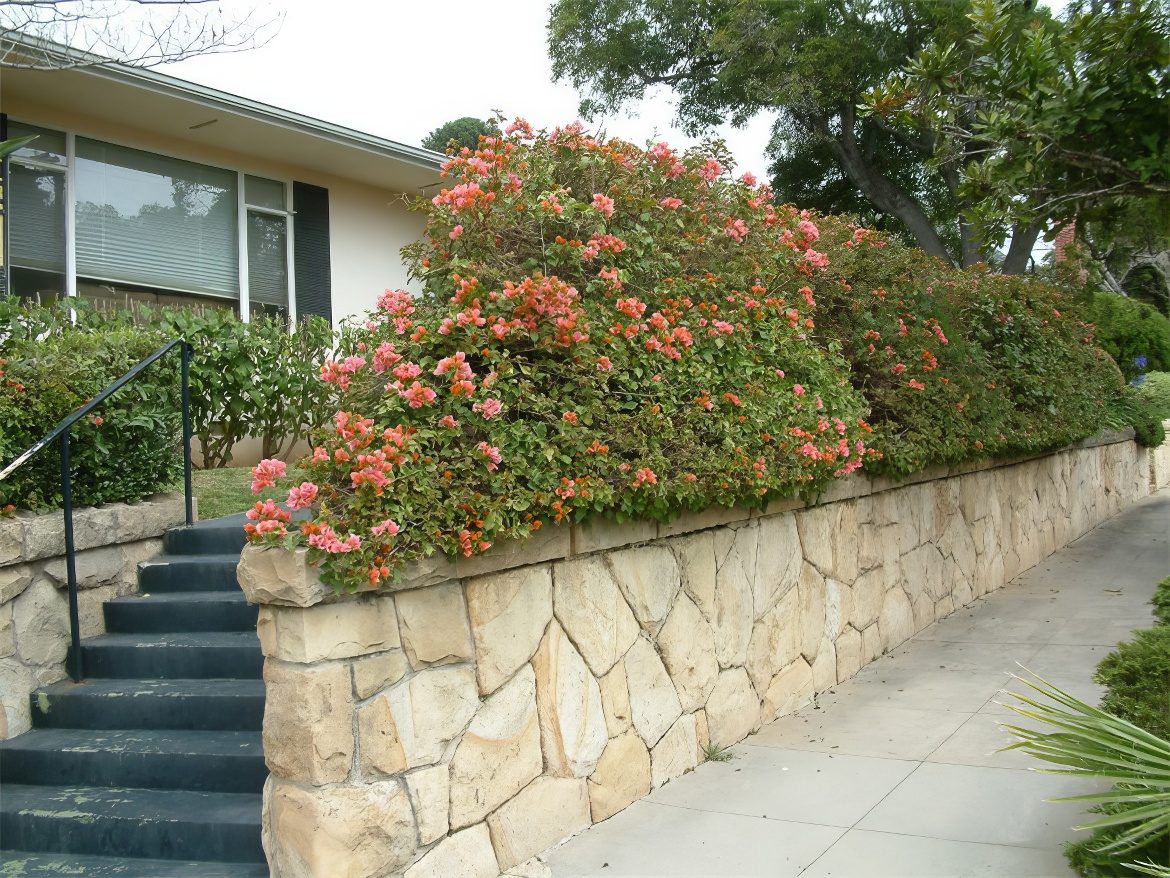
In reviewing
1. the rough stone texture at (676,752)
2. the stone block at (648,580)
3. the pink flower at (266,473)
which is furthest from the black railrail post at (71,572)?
the rough stone texture at (676,752)

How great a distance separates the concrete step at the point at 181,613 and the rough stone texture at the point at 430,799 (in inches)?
67.5

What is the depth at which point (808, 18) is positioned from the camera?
16.8m

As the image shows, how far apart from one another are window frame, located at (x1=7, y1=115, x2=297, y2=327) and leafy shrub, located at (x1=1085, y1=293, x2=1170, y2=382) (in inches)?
560

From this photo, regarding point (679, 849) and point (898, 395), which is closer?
point (679, 849)

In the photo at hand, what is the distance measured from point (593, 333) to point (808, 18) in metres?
14.8

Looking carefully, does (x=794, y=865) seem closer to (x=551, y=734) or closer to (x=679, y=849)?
(x=679, y=849)

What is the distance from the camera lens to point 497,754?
3.59 metres

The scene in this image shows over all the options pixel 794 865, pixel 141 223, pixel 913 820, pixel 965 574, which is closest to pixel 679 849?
pixel 794 865

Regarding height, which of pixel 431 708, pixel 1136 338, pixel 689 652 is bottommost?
pixel 689 652

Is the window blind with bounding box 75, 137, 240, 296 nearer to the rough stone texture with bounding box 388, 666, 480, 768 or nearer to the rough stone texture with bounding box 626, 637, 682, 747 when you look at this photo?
the rough stone texture with bounding box 626, 637, 682, 747

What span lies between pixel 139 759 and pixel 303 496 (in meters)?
1.60

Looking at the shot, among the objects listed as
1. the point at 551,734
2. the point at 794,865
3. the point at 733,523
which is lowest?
the point at 794,865

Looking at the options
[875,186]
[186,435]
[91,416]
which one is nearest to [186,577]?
[186,435]

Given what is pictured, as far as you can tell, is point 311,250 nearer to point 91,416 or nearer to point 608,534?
point 91,416
